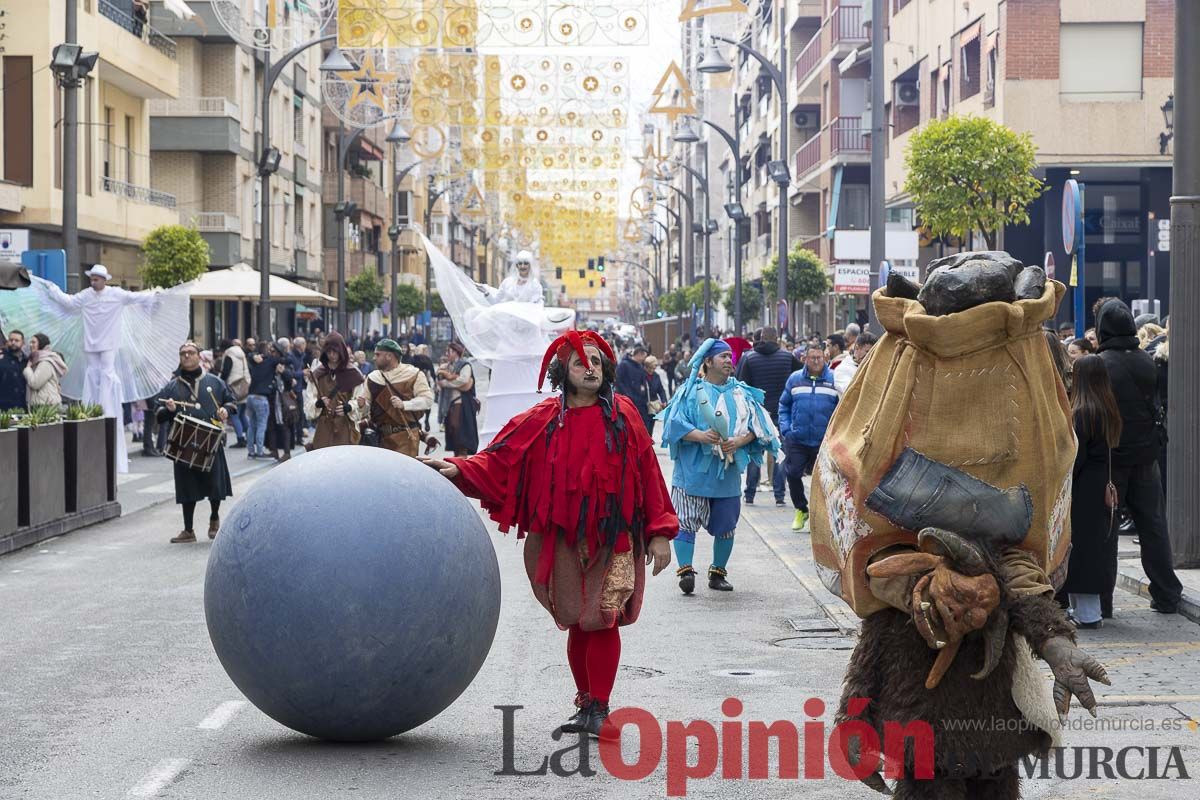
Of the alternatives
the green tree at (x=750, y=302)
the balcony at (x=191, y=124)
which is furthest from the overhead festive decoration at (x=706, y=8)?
the green tree at (x=750, y=302)

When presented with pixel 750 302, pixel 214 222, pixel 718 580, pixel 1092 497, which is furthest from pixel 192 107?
pixel 1092 497

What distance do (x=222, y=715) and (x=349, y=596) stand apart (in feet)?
5.40

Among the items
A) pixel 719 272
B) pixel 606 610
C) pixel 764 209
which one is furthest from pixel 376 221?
pixel 606 610

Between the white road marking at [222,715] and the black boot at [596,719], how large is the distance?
167 cm

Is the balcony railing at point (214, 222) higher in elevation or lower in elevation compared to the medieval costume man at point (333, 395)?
higher

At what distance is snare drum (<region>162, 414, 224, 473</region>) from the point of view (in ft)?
50.5

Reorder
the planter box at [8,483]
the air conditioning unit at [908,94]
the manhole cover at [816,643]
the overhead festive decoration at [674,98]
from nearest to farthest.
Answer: the manhole cover at [816,643], the planter box at [8,483], the overhead festive decoration at [674,98], the air conditioning unit at [908,94]

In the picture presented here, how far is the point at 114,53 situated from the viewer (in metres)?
36.8

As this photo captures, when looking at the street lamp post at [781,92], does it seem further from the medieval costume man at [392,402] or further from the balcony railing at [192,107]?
the balcony railing at [192,107]

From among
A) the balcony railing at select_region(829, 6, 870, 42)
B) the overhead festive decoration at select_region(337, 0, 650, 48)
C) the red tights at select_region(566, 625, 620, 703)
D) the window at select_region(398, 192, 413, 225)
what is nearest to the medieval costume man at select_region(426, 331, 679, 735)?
the red tights at select_region(566, 625, 620, 703)

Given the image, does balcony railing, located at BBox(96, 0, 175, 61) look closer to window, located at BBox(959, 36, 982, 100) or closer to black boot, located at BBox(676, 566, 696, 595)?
window, located at BBox(959, 36, 982, 100)

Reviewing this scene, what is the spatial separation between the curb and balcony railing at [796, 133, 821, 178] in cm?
4503

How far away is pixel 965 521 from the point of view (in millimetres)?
5109

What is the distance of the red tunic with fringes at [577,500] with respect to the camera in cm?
754
